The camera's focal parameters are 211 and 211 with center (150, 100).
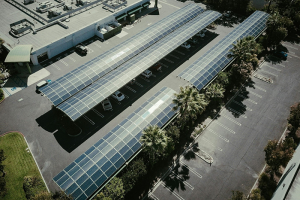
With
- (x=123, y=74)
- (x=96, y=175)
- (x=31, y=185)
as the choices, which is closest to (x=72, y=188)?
(x=96, y=175)

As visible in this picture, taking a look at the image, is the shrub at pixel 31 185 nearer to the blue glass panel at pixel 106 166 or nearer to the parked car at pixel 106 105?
the blue glass panel at pixel 106 166

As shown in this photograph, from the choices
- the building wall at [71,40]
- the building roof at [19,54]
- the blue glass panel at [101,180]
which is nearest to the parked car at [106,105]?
the blue glass panel at [101,180]

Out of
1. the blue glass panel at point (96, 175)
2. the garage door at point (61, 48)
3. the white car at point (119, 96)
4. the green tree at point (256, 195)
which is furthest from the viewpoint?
the garage door at point (61, 48)

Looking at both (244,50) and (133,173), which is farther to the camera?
(244,50)

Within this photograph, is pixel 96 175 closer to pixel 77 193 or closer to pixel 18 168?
pixel 77 193

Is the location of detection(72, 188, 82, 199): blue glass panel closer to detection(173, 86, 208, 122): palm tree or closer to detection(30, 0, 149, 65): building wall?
detection(173, 86, 208, 122): palm tree

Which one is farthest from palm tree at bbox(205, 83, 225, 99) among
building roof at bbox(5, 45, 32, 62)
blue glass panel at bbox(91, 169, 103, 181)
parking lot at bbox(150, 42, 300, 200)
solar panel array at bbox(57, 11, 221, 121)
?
building roof at bbox(5, 45, 32, 62)
